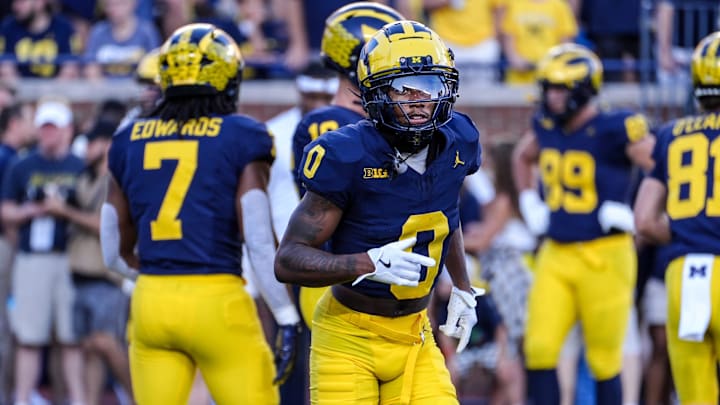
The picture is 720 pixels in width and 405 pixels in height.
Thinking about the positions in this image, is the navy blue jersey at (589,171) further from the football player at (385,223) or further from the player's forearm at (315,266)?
the player's forearm at (315,266)

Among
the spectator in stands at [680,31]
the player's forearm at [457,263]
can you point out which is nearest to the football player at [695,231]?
the player's forearm at [457,263]

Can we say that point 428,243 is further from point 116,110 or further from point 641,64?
point 641,64

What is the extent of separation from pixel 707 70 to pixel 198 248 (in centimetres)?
241

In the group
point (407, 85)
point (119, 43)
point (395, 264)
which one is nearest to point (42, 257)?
point (119, 43)

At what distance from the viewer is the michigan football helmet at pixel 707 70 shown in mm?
6047

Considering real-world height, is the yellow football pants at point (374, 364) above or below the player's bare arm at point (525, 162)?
below

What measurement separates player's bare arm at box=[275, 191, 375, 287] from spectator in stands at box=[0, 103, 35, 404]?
4.91 metres

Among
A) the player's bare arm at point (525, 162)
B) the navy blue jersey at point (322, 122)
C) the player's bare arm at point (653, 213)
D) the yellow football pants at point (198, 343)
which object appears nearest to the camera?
the yellow football pants at point (198, 343)

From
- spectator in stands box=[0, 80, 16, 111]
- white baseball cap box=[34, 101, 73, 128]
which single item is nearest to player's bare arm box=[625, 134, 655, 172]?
white baseball cap box=[34, 101, 73, 128]

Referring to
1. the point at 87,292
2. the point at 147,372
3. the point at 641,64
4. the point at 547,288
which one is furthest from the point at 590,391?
the point at 147,372

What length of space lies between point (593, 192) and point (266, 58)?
3.65 m

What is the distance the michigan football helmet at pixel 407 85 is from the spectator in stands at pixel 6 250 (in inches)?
199

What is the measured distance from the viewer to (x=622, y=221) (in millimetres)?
7570

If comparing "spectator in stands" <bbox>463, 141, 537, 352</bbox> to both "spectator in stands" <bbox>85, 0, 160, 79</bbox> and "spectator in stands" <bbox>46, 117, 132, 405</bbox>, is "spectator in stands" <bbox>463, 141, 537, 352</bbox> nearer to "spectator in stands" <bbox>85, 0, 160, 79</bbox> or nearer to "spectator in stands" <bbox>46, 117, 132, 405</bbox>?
"spectator in stands" <bbox>46, 117, 132, 405</bbox>
